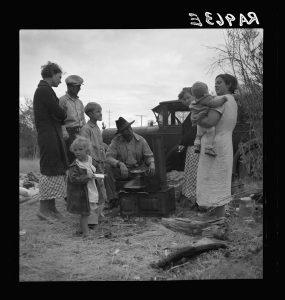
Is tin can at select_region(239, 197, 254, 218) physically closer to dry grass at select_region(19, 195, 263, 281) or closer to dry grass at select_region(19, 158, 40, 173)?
dry grass at select_region(19, 195, 263, 281)

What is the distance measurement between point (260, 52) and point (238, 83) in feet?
1.32

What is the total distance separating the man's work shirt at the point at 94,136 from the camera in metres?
5.12

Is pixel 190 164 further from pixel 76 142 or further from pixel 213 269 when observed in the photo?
pixel 213 269

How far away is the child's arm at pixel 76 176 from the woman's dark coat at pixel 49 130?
449 millimetres

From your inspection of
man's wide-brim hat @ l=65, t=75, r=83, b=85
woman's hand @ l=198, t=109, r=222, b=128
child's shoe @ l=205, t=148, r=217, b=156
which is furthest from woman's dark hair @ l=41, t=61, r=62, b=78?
child's shoe @ l=205, t=148, r=217, b=156

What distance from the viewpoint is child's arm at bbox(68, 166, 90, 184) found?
4469mm

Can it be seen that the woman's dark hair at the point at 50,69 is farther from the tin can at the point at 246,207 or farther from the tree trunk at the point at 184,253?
the tin can at the point at 246,207

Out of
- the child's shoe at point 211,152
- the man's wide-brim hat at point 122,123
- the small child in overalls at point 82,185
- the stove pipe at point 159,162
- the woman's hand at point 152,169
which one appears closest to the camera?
the small child in overalls at point 82,185

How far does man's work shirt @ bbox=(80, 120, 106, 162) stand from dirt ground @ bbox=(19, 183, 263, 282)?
923 mm

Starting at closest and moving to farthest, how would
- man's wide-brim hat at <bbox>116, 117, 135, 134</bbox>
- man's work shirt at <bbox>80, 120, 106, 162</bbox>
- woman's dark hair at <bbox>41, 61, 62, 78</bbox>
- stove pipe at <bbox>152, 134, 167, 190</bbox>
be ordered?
woman's dark hair at <bbox>41, 61, 62, 78</bbox> < man's work shirt at <bbox>80, 120, 106, 162</bbox> < stove pipe at <bbox>152, 134, 167, 190</bbox> < man's wide-brim hat at <bbox>116, 117, 135, 134</bbox>

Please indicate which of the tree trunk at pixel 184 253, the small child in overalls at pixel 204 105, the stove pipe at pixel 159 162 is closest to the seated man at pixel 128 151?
the stove pipe at pixel 159 162

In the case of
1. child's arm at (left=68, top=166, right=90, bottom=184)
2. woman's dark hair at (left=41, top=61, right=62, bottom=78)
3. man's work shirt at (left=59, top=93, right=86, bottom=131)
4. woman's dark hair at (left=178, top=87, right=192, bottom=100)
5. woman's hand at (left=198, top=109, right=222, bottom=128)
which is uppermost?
woman's dark hair at (left=41, top=61, right=62, bottom=78)

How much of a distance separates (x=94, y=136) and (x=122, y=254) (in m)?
1.70
